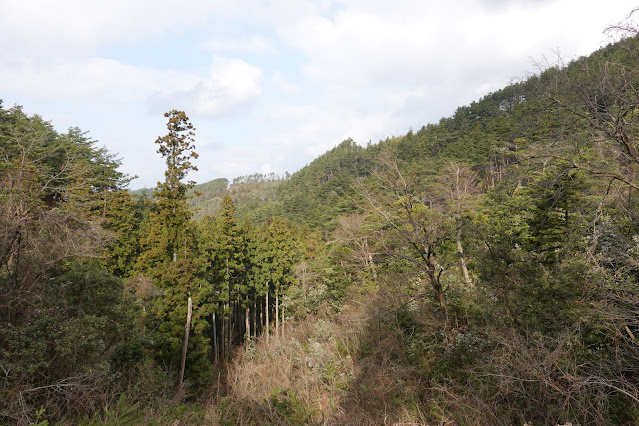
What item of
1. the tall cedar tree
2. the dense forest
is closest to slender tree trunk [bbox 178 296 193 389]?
the tall cedar tree

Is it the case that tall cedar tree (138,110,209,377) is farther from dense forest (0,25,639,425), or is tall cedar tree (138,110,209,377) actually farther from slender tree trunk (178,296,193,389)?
dense forest (0,25,639,425)

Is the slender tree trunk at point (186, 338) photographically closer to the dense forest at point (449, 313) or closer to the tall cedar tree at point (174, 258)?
the tall cedar tree at point (174, 258)

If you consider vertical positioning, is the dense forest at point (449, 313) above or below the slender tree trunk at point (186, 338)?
above

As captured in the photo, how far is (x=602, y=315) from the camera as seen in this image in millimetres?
5465

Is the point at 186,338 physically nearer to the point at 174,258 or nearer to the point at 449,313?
the point at 174,258

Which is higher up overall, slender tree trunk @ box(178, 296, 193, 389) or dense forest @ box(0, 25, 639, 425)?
dense forest @ box(0, 25, 639, 425)

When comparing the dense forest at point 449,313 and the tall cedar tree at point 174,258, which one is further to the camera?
the tall cedar tree at point 174,258

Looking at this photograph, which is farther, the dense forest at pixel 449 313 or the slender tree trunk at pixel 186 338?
the slender tree trunk at pixel 186 338

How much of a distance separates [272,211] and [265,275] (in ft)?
130

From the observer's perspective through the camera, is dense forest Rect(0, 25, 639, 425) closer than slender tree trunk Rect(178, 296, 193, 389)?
Yes

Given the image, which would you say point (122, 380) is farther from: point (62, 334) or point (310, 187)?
point (310, 187)

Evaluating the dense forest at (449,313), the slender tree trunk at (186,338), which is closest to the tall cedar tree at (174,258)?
the slender tree trunk at (186,338)

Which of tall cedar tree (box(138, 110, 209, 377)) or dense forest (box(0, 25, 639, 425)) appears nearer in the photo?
dense forest (box(0, 25, 639, 425))

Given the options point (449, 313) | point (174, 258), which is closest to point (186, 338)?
point (174, 258)
